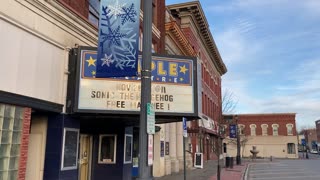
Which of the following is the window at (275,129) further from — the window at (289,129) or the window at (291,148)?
the window at (291,148)

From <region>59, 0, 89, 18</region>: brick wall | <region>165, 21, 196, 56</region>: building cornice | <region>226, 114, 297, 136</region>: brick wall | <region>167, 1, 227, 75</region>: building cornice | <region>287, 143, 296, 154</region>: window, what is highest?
<region>167, 1, 227, 75</region>: building cornice

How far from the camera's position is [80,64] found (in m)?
11.7

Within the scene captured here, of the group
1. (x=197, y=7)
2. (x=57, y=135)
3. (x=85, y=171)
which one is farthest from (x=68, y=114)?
(x=197, y=7)

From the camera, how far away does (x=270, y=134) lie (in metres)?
76.0

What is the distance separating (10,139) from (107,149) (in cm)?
588

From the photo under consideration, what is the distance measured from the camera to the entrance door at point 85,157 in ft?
46.1

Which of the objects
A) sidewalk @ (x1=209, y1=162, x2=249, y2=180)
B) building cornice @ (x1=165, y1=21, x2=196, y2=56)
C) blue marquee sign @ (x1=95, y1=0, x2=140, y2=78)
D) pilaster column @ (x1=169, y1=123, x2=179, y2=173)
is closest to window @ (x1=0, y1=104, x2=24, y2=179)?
blue marquee sign @ (x1=95, y1=0, x2=140, y2=78)

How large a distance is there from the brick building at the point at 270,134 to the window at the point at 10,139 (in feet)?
221

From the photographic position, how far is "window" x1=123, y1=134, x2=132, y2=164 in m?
14.9

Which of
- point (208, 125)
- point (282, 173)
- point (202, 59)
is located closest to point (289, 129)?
point (208, 125)

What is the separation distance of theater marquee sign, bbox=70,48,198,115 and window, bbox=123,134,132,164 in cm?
315

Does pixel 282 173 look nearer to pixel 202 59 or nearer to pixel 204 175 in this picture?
pixel 204 175

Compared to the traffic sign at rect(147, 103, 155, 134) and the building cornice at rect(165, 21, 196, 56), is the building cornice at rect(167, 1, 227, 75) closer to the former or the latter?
the building cornice at rect(165, 21, 196, 56)

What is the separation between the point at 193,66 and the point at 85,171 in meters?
5.74
